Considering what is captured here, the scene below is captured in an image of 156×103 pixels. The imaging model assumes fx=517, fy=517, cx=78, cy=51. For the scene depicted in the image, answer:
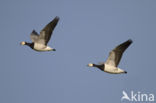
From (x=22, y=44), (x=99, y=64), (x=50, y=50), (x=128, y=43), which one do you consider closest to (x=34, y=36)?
(x=22, y=44)

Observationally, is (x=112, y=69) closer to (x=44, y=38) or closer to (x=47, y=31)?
(x=47, y=31)

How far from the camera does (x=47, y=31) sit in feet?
128

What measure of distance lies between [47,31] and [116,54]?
6.01 metres

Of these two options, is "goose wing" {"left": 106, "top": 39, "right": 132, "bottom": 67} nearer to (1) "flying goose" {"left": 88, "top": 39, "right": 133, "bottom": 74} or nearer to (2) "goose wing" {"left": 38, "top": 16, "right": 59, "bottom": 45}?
(1) "flying goose" {"left": 88, "top": 39, "right": 133, "bottom": 74}

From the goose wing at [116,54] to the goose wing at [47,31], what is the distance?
4.98m

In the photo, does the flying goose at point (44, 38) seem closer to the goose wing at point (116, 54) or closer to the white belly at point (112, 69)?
the goose wing at point (116, 54)

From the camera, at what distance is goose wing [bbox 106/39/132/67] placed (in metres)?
35.4

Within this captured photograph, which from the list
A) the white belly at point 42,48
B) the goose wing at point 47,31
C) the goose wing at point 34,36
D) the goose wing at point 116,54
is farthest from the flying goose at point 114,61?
the goose wing at point 34,36

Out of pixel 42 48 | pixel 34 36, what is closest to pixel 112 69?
pixel 42 48

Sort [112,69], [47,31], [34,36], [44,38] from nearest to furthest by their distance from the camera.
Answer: [112,69], [47,31], [44,38], [34,36]

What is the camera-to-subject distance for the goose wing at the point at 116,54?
35438 millimetres

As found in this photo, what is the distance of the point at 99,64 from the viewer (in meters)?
37.4

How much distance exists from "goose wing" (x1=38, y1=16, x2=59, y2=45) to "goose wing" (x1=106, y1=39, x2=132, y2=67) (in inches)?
196

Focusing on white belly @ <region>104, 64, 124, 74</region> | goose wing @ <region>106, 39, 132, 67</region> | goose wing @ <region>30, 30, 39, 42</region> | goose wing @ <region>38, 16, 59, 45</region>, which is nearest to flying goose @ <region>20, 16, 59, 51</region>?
goose wing @ <region>38, 16, 59, 45</region>
